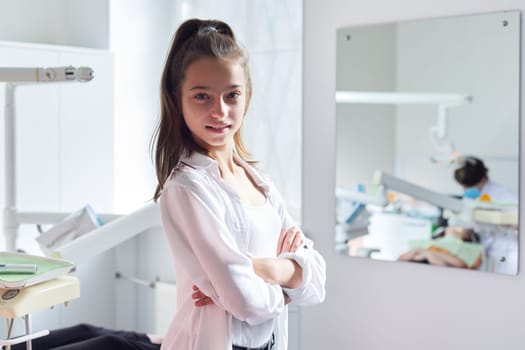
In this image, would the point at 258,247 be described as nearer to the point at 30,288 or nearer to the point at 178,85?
the point at 178,85

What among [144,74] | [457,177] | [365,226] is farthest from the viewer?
[144,74]

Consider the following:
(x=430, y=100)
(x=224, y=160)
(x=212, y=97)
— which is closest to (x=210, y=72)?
(x=212, y=97)

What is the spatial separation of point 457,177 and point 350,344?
2.35 ft

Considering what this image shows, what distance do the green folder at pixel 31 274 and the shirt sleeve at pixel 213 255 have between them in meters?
0.55

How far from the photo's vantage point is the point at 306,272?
4.71ft

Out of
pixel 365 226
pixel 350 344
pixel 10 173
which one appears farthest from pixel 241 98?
pixel 350 344

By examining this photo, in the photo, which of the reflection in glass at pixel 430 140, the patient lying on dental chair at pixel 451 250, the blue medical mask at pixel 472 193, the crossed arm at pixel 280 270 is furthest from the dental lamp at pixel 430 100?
the crossed arm at pixel 280 270

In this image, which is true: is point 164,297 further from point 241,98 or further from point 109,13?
point 241,98

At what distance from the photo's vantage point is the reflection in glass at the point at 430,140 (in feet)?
7.80

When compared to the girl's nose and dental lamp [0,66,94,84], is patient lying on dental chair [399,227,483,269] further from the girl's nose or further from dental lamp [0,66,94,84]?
the girl's nose

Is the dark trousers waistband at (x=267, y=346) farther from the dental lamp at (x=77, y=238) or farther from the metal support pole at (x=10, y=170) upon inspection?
the metal support pole at (x=10, y=170)

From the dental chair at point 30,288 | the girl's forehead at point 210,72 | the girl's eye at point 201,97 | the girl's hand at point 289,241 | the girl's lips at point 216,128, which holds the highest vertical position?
the girl's forehead at point 210,72

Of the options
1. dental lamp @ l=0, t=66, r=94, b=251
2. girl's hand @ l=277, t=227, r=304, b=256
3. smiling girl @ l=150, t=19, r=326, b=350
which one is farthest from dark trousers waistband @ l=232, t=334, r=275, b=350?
dental lamp @ l=0, t=66, r=94, b=251

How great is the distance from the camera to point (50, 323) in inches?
119
